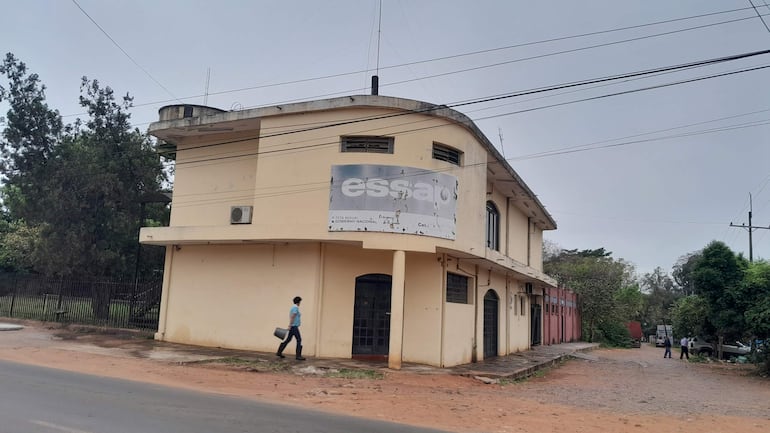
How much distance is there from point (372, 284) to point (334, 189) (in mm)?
3098

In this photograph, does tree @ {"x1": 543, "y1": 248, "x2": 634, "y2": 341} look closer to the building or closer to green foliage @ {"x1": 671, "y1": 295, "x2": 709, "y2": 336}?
green foliage @ {"x1": 671, "y1": 295, "x2": 709, "y2": 336}

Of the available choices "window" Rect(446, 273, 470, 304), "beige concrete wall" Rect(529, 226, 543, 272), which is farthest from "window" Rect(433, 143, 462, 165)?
"beige concrete wall" Rect(529, 226, 543, 272)

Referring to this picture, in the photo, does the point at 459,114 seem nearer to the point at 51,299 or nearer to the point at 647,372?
the point at 647,372

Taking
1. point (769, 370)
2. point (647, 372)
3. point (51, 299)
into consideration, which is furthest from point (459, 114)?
point (51, 299)

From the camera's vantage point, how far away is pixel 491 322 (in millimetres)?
20484

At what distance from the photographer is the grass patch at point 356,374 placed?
12.4 m

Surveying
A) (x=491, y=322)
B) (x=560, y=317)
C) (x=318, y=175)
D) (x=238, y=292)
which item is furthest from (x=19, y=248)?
(x=560, y=317)

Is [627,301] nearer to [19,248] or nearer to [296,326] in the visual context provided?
[296,326]

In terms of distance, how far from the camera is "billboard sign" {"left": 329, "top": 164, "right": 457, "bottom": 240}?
1421cm

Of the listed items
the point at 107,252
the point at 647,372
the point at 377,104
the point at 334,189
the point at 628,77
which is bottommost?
the point at 647,372

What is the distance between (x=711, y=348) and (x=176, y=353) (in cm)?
2945

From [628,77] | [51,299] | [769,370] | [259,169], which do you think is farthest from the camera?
[51,299]

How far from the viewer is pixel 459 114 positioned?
1546 cm

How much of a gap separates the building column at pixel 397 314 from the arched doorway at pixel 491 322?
20.3ft
